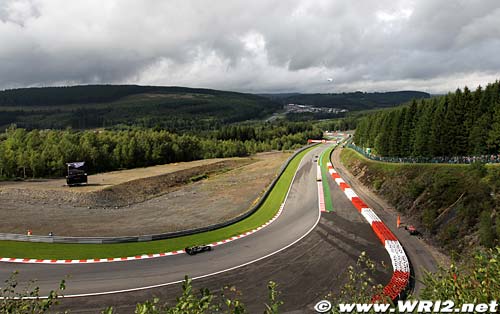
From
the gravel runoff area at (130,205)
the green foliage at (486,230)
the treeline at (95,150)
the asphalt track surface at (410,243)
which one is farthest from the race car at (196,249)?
the treeline at (95,150)

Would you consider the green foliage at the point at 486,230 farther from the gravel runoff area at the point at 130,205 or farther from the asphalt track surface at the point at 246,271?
the gravel runoff area at the point at 130,205

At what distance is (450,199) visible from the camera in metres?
35.2

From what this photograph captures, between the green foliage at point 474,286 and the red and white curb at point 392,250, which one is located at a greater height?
the green foliage at point 474,286

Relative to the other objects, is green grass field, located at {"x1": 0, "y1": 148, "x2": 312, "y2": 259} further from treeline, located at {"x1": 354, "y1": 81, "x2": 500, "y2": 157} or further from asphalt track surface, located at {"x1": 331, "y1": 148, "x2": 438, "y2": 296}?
treeline, located at {"x1": 354, "y1": 81, "x2": 500, "y2": 157}

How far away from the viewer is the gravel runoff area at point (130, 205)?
119 feet

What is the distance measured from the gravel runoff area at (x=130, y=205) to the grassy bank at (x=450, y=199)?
22108mm

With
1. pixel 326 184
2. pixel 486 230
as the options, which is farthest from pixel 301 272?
pixel 326 184

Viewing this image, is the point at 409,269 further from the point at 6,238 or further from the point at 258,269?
the point at 6,238

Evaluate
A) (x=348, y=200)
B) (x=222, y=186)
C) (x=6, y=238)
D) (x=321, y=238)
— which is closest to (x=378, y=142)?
(x=348, y=200)

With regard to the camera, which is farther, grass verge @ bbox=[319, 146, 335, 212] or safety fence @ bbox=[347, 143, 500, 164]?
grass verge @ bbox=[319, 146, 335, 212]

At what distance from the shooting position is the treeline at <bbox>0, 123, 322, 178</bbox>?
254 ft

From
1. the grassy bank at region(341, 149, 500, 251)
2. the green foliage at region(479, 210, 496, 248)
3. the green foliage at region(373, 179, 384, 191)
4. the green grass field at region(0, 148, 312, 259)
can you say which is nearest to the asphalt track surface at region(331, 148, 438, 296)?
the green foliage at region(373, 179, 384, 191)

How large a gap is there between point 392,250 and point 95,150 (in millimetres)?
85181

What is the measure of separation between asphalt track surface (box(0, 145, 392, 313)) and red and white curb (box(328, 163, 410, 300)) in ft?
2.38
